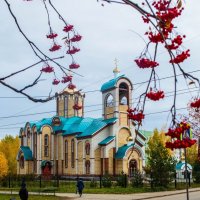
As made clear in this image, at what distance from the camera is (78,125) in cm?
5028

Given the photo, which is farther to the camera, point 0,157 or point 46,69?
point 0,157

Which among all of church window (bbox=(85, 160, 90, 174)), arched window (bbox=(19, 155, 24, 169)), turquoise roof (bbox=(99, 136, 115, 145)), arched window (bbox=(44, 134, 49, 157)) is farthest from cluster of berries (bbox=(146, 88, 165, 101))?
arched window (bbox=(19, 155, 24, 169))

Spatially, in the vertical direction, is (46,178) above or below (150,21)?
below

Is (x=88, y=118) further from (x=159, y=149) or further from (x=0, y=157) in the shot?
(x=159, y=149)

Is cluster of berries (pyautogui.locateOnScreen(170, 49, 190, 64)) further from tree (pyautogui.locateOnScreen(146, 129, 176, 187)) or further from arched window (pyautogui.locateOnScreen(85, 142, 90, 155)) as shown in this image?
arched window (pyautogui.locateOnScreen(85, 142, 90, 155))

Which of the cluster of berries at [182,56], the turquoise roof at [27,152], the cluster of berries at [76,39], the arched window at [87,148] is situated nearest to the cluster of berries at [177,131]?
the cluster of berries at [182,56]

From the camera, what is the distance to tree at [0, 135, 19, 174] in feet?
202

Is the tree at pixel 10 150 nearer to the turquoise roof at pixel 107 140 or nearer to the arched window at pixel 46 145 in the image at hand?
the arched window at pixel 46 145

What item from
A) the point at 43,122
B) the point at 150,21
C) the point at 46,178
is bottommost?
the point at 46,178

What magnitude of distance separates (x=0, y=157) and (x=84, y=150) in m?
9.60

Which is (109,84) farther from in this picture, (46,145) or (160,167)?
(160,167)

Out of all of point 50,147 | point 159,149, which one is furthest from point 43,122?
point 159,149

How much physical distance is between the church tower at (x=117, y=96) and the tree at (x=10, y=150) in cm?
2063

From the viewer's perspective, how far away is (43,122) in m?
53.0
